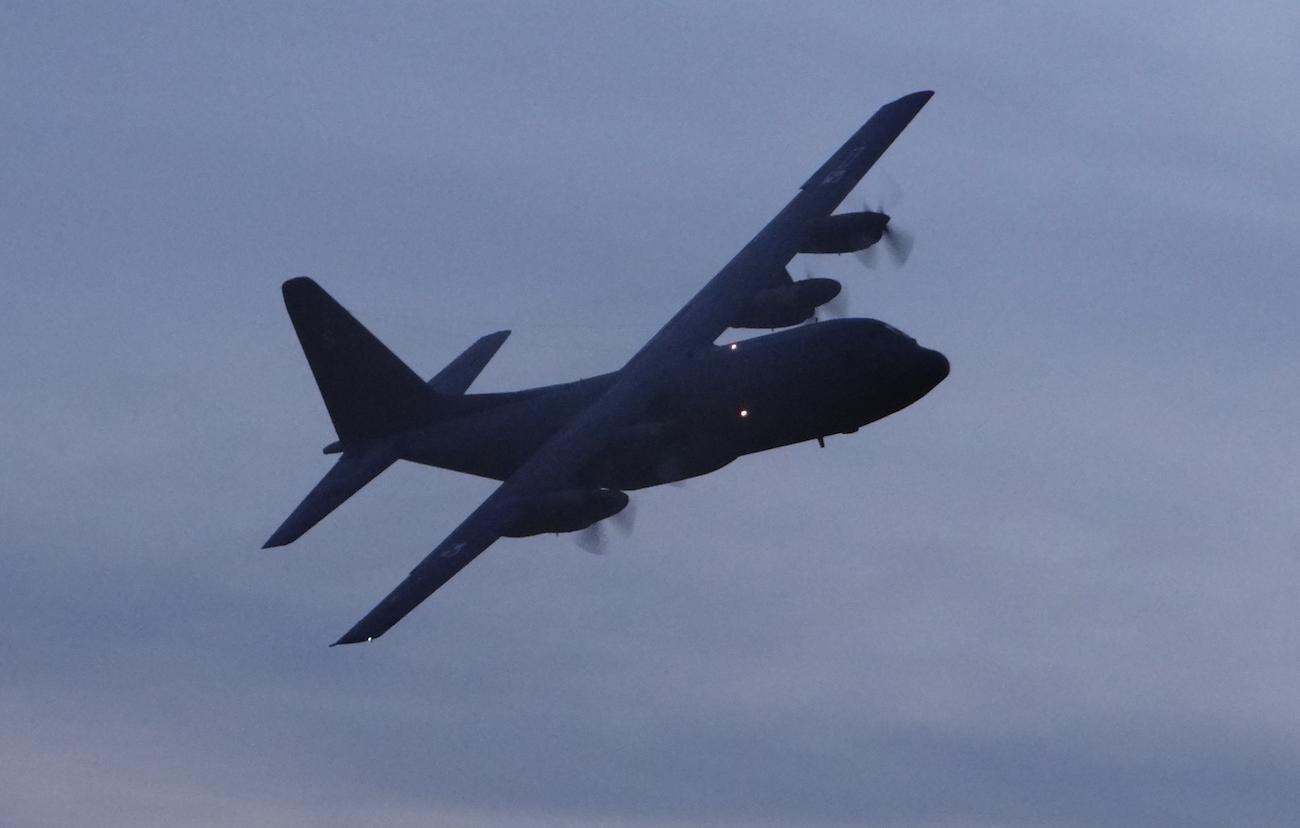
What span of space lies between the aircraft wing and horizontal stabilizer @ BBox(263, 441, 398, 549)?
265 inches

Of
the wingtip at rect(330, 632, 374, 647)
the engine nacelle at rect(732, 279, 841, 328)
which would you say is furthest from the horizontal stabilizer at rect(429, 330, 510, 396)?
the wingtip at rect(330, 632, 374, 647)

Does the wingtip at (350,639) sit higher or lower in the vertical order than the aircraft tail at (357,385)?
lower

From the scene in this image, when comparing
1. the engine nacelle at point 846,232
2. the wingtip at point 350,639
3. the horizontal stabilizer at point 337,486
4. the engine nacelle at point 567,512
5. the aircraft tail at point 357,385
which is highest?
the engine nacelle at point 846,232

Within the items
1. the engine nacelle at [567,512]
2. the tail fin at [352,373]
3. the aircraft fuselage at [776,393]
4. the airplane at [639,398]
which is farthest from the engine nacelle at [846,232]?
the engine nacelle at [567,512]

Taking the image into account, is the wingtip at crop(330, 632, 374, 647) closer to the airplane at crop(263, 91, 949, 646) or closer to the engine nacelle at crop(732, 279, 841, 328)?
Result: the airplane at crop(263, 91, 949, 646)

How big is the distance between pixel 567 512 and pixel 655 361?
7.78 metres

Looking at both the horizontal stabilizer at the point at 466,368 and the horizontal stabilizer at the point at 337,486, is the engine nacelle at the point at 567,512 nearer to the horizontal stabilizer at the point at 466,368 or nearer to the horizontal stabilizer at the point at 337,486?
the horizontal stabilizer at the point at 337,486

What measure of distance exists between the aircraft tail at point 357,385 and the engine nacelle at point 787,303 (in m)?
10.1

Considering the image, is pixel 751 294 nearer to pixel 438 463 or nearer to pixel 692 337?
pixel 692 337

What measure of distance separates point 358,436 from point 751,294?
13.6 meters

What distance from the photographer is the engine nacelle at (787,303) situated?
54.9 meters

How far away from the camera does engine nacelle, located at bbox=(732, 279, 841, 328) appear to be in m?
54.9

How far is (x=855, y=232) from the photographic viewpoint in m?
56.8

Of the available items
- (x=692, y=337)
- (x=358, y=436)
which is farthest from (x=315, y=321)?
(x=692, y=337)
